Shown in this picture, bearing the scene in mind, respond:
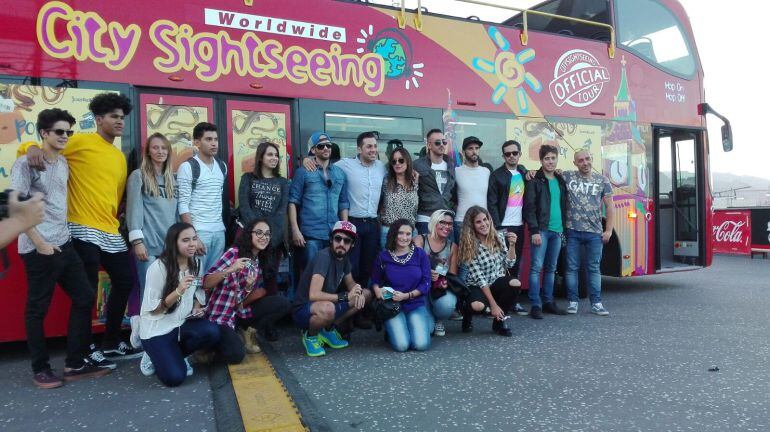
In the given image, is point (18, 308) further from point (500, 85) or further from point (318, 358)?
point (500, 85)

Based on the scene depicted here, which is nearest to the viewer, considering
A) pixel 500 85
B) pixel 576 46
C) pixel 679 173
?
pixel 500 85

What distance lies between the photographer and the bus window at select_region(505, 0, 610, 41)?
6.76 m

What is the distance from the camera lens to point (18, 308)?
3.84 metres

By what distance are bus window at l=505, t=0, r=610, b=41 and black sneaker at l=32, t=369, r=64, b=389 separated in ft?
19.7

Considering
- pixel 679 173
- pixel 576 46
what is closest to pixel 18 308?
pixel 576 46

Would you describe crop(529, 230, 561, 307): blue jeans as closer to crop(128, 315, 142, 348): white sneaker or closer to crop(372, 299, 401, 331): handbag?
crop(372, 299, 401, 331): handbag

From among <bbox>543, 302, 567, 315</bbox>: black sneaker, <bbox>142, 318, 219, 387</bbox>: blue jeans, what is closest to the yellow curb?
<bbox>142, 318, 219, 387</bbox>: blue jeans

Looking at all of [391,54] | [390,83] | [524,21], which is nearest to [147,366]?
[390,83]

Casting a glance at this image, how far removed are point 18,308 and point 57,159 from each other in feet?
4.12

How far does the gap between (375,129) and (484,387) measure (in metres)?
2.76

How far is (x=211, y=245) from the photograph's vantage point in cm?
423

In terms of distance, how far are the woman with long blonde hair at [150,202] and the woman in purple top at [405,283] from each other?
1.75 m

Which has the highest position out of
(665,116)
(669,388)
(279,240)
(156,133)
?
(665,116)

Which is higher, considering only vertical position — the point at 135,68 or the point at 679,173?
the point at 135,68
